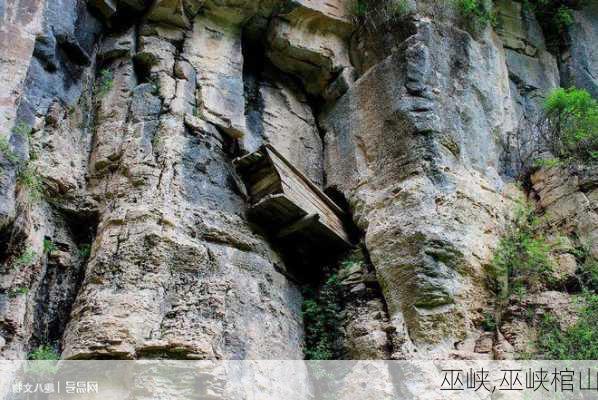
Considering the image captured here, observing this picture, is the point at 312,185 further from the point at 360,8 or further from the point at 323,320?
the point at 360,8

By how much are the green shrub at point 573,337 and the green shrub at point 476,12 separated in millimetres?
4393

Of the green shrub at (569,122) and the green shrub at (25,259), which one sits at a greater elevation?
the green shrub at (569,122)

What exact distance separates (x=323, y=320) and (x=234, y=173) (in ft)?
6.62

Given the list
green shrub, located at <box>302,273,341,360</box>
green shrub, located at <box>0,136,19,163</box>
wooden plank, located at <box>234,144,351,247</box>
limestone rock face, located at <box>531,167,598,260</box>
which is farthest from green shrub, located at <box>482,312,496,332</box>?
green shrub, located at <box>0,136,19,163</box>

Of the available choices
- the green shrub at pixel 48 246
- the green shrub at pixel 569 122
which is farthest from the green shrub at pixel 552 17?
the green shrub at pixel 48 246

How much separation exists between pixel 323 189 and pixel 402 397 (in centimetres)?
319

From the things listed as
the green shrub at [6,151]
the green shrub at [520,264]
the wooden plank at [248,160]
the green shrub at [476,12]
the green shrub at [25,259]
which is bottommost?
→ the green shrub at [25,259]

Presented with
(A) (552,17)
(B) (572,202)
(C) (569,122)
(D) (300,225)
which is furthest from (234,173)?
(A) (552,17)

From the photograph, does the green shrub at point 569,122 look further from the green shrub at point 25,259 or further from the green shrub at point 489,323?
the green shrub at point 25,259

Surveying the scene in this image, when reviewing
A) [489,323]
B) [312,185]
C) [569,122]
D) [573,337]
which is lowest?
[573,337]

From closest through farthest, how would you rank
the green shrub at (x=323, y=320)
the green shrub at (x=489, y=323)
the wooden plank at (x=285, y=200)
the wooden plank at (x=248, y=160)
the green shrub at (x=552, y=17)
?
the green shrub at (x=489, y=323) < the green shrub at (x=323, y=320) < the wooden plank at (x=285, y=200) < the wooden plank at (x=248, y=160) < the green shrub at (x=552, y=17)

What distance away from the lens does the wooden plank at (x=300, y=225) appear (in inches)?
297

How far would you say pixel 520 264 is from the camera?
7359 mm

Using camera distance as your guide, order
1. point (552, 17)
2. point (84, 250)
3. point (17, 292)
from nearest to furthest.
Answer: point (17, 292) → point (84, 250) → point (552, 17)
